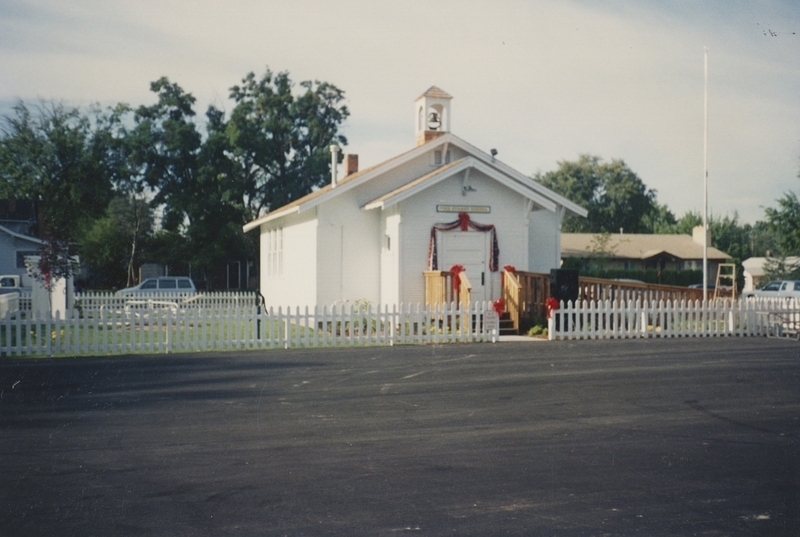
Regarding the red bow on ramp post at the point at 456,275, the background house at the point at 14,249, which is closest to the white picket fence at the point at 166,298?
the red bow on ramp post at the point at 456,275

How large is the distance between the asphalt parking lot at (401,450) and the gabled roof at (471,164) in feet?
32.7

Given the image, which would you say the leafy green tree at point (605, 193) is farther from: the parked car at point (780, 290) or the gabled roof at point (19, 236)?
the gabled roof at point (19, 236)

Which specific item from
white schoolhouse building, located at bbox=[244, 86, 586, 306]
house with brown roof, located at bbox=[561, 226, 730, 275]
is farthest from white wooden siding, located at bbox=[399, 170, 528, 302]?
house with brown roof, located at bbox=[561, 226, 730, 275]

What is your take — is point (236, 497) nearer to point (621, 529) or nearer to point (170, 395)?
point (621, 529)

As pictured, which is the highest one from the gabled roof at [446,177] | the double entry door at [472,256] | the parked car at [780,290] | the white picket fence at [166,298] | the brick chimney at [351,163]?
the brick chimney at [351,163]

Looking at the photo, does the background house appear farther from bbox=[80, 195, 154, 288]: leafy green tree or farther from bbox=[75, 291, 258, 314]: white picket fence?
bbox=[75, 291, 258, 314]: white picket fence

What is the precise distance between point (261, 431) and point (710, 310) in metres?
15.4

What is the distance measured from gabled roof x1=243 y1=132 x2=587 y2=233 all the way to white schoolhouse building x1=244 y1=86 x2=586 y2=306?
3 centimetres

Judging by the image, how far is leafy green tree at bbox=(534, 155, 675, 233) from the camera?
8838 centimetres

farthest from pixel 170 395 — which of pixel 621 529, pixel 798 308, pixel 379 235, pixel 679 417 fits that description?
pixel 798 308

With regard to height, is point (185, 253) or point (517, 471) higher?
point (185, 253)

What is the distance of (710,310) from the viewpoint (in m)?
21.0

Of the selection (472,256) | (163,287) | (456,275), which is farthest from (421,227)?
(163,287)

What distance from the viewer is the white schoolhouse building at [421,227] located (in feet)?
75.9
